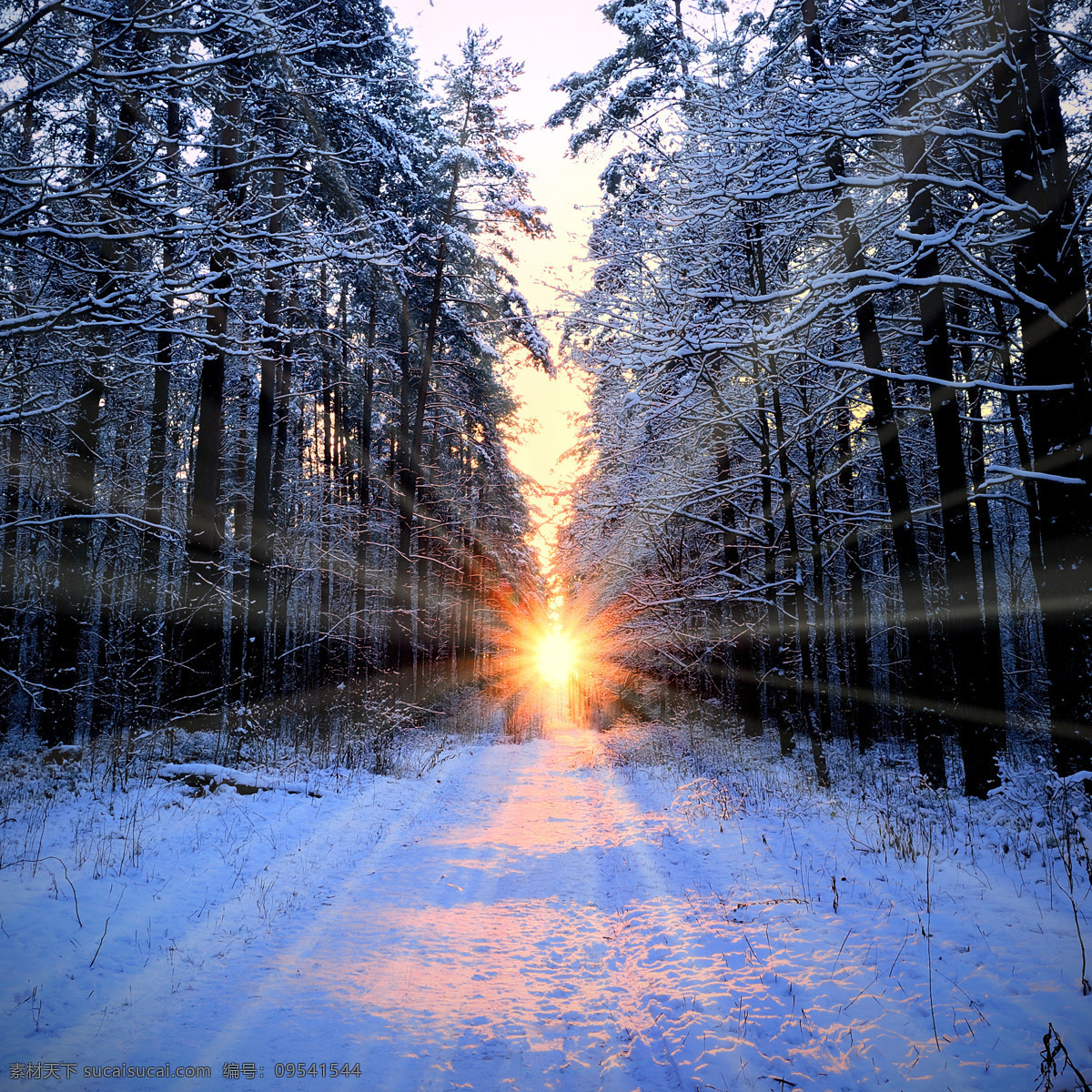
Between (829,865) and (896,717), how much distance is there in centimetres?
1780

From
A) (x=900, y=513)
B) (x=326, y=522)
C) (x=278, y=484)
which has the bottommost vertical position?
(x=900, y=513)

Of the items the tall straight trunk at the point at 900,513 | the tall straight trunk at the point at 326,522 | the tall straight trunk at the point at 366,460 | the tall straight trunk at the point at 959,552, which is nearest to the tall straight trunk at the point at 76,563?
the tall straight trunk at the point at 366,460

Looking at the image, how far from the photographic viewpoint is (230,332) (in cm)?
1013

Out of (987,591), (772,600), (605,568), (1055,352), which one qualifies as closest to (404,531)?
(605,568)

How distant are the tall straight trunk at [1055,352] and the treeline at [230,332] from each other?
744 centimetres

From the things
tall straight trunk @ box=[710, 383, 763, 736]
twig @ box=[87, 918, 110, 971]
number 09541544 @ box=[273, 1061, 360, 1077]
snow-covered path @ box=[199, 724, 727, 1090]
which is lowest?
snow-covered path @ box=[199, 724, 727, 1090]

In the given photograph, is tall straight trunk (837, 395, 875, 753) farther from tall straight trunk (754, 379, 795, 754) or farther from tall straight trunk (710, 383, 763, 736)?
tall straight trunk (710, 383, 763, 736)

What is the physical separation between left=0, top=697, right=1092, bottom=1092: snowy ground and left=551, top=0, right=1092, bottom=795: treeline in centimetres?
351

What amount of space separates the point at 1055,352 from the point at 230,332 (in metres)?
12.1

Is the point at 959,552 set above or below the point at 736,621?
above

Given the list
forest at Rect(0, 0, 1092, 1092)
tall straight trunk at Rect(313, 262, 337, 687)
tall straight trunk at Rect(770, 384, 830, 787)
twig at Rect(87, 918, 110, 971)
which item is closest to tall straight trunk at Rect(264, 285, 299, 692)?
forest at Rect(0, 0, 1092, 1092)

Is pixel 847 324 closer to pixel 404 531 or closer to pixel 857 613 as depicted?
pixel 857 613

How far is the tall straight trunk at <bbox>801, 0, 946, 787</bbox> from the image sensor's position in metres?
9.30

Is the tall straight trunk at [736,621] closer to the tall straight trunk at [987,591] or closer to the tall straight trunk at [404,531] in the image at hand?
the tall straight trunk at [987,591]
